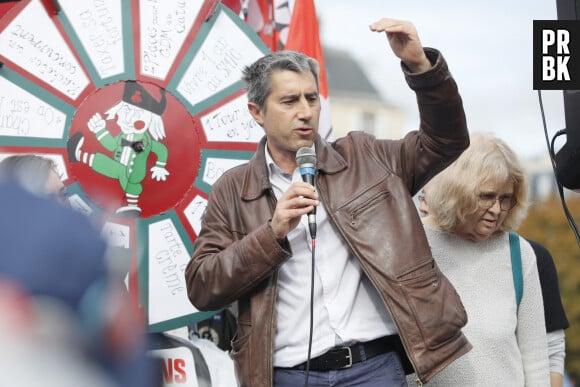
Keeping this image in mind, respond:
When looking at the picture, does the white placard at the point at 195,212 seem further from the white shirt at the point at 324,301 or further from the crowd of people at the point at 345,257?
the white shirt at the point at 324,301

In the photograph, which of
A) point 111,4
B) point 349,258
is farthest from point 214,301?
point 111,4

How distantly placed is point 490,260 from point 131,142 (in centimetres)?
140

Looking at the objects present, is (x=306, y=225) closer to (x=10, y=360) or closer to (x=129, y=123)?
(x=129, y=123)

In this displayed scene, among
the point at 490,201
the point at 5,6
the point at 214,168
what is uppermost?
the point at 5,6

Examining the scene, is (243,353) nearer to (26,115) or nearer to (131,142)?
(131,142)

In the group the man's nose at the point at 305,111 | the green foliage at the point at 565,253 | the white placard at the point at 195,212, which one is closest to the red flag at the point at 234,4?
the white placard at the point at 195,212

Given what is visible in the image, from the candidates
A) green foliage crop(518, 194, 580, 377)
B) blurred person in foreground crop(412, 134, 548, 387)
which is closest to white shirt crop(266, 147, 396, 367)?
blurred person in foreground crop(412, 134, 548, 387)

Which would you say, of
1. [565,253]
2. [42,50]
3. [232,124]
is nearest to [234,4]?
[232,124]

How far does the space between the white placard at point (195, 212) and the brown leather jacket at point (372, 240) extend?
71 centimetres

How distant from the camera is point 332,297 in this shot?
2.73 m

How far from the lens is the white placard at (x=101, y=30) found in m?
3.58

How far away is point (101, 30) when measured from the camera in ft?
11.9

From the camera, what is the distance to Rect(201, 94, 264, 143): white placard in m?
3.71

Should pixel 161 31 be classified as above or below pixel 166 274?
above
